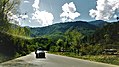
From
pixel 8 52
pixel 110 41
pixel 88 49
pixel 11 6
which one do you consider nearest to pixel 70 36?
pixel 110 41

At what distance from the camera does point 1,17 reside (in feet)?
136

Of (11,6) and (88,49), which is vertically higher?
(11,6)

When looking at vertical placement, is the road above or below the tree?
below

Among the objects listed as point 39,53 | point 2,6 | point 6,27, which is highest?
point 2,6

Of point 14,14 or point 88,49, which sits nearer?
point 14,14

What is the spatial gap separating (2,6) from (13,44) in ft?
65.5

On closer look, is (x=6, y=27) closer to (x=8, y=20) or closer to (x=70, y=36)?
(x=8, y=20)

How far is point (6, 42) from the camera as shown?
57000 millimetres

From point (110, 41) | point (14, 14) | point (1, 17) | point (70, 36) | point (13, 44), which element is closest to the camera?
point (1, 17)

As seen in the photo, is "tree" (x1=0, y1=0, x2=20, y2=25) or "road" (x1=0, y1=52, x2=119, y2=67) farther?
"tree" (x1=0, y1=0, x2=20, y2=25)

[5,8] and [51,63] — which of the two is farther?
[5,8]

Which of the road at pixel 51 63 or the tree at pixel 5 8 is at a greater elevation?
the tree at pixel 5 8

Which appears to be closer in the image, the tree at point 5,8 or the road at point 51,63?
the road at point 51,63

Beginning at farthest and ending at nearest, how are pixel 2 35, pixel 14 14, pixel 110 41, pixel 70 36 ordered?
pixel 70 36 → pixel 110 41 → pixel 2 35 → pixel 14 14
